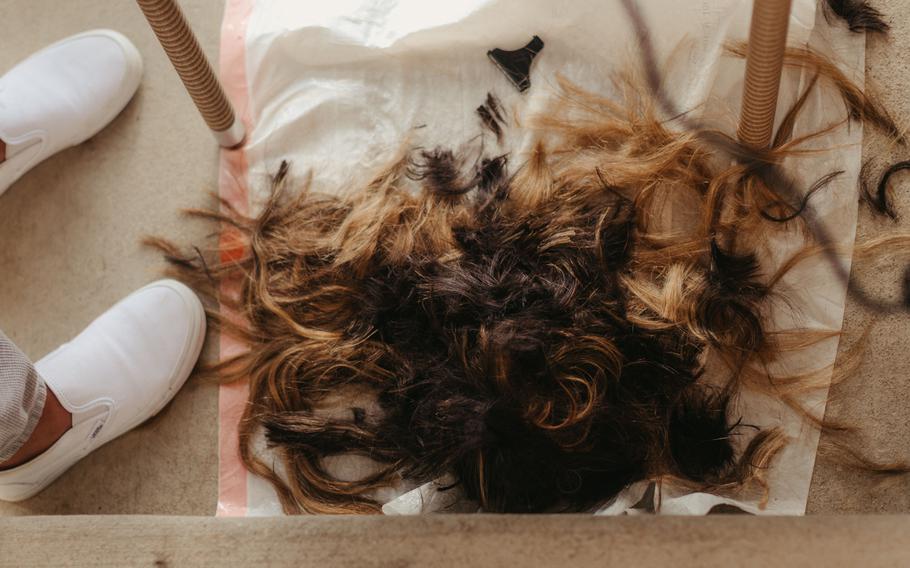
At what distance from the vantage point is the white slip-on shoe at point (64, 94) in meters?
1.13

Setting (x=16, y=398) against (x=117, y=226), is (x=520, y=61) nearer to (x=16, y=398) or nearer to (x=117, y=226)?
(x=117, y=226)

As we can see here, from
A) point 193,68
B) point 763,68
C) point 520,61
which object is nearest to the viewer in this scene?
point 763,68

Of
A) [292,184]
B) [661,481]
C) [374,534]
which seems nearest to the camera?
[374,534]

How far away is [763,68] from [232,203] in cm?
75

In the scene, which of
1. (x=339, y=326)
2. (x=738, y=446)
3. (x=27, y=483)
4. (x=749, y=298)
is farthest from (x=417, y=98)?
(x=27, y=483)

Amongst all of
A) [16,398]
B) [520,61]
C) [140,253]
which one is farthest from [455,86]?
[16,398]

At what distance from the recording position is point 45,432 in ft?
3.29

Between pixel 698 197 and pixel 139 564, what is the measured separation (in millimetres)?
811

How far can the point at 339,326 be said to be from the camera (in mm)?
1038

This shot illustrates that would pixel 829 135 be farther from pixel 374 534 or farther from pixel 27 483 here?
pixel 27 483

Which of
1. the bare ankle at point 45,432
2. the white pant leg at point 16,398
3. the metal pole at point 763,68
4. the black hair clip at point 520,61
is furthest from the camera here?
the black hair clip at point 520,61

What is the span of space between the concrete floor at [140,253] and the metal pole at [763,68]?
0.24 m

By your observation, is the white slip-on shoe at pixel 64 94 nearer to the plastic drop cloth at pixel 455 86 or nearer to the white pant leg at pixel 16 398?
the plastic drop cloth at pixel 455 86

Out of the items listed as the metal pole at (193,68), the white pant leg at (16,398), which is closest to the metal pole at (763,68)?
the metal pole at (193,68)
